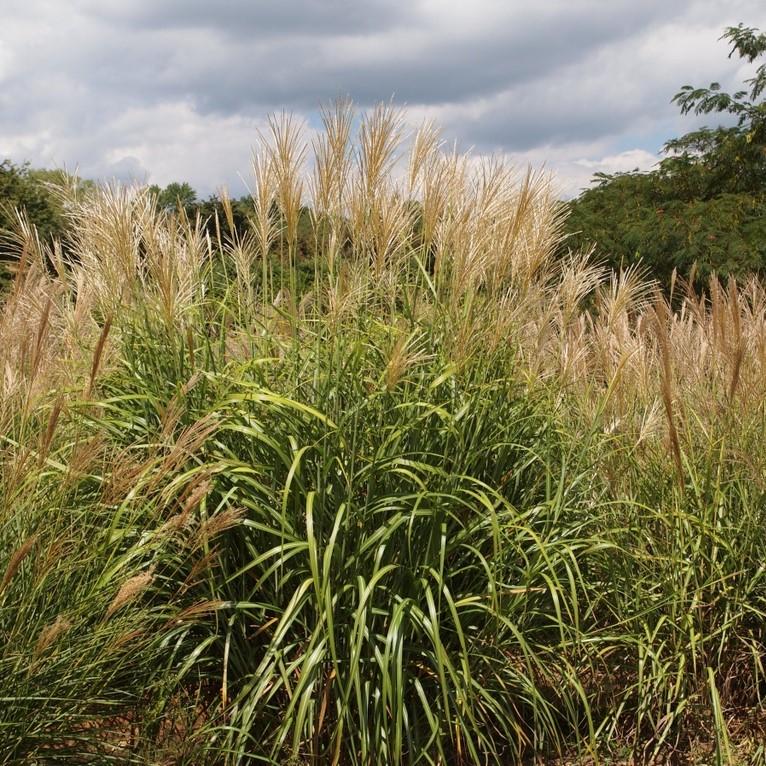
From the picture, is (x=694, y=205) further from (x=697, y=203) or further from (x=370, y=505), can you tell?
(x=370, y=505)

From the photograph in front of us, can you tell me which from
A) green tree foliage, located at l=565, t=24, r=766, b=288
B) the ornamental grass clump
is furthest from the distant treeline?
the ornamental grass clump

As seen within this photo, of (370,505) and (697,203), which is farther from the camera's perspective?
(697,203)

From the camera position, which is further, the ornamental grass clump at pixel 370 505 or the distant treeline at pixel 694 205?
the distant treeline at pixel 694 205

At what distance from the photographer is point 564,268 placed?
12.8 ft

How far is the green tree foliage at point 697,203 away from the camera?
10836 mm

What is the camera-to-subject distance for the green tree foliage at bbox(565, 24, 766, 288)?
10.8 metres

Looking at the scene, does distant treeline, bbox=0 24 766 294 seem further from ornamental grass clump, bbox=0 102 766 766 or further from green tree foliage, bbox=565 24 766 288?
ornamental grass clump, bbox=0 102 766 766

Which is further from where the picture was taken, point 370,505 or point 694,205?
point 694,205

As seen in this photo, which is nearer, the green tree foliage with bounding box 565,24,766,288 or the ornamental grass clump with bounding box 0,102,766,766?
the ornamental grass clump with bounding box 0,102,766,766

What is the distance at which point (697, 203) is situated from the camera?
11.9 m

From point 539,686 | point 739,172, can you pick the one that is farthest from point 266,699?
point 739,172

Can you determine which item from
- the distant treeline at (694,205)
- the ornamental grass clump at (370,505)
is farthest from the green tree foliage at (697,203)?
the ornamental grass clump at (370,505)

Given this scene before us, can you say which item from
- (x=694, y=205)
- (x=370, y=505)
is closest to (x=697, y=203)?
(x=694, y=205)

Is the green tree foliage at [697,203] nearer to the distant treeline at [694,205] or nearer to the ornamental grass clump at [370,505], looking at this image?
the distant treeline at [694,205]
